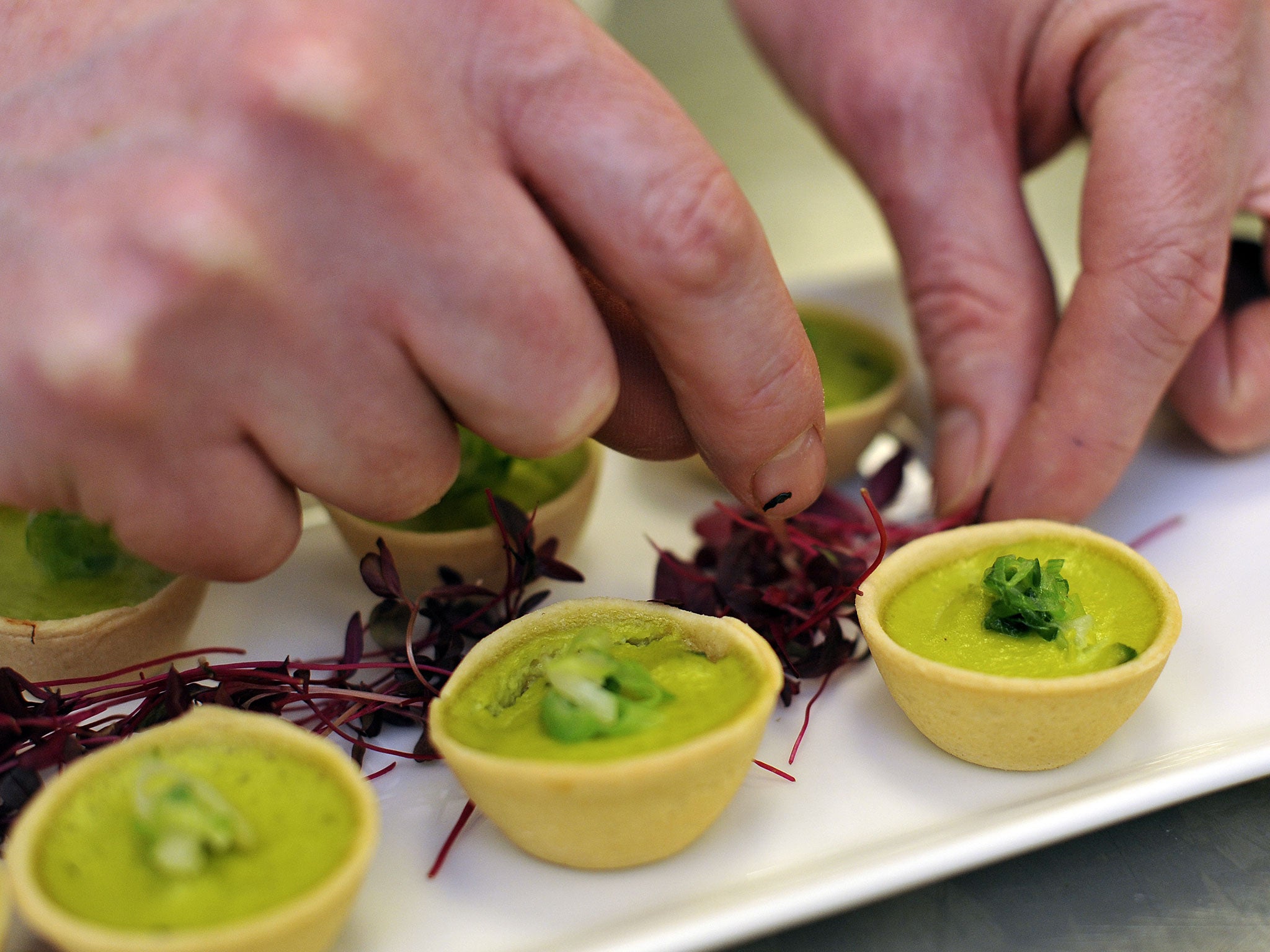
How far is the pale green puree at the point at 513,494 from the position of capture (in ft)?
6.43

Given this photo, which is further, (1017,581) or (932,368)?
(932,368)

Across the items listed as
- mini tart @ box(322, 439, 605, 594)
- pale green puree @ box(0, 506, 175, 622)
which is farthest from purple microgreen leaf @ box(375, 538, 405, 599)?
pale green puree @ box(0, 506, 175, 622)

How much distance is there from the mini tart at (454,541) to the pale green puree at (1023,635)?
588mm

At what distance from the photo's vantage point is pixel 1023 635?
1.53 metres

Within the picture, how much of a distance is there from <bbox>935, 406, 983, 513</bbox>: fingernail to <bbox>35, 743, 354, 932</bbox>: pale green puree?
132 centimetres

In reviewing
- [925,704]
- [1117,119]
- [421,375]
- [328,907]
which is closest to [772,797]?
[925,704]

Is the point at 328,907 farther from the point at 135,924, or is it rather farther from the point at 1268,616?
the point at 1268,616

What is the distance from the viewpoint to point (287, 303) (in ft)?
3.94

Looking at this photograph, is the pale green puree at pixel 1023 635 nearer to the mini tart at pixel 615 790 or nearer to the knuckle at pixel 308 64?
the mini tart at pixel 615 790

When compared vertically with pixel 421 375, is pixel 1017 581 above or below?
below

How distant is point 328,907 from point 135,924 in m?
0.18

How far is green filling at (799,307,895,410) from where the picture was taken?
2.53 m

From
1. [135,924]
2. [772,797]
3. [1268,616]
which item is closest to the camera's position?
[135,924]

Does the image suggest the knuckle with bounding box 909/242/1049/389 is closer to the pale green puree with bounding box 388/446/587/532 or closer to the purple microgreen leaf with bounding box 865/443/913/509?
the purple microgreen leaf with bounding box 865/443/913/509
